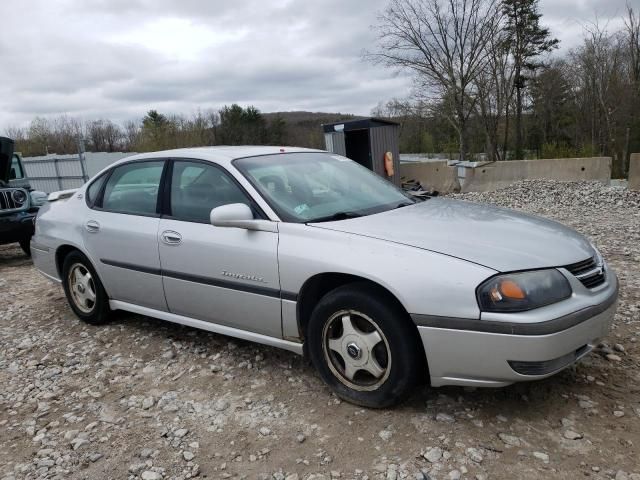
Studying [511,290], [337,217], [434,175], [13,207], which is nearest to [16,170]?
[13,207]

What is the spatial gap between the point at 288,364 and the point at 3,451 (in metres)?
1.72

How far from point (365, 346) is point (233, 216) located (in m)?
1.10

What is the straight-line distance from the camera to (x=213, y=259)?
10.6ft

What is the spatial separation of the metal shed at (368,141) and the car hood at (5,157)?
8913 mm

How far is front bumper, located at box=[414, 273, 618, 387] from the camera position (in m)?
2.31

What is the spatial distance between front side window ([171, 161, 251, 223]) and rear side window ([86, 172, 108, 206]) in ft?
3.35

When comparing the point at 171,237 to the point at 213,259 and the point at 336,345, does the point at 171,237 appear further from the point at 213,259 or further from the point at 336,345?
the point at 336,345

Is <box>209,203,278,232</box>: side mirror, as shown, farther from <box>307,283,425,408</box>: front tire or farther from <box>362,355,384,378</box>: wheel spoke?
<box>362,355,384,378</box>: wheel spoke

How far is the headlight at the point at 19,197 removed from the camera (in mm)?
8015

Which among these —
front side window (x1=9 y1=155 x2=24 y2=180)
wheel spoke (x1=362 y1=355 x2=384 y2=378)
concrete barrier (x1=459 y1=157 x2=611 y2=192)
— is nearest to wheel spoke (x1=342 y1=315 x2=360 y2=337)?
wheel spoke (x1=362 y1=355 x2=384 y2=378)

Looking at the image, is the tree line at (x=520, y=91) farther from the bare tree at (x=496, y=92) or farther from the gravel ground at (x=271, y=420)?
the gravel ground at (x=271, y=420)

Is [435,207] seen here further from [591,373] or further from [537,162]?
[537,162]

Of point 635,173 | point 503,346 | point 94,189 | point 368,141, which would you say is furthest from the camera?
point 368,141

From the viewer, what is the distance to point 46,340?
4.30 metres
